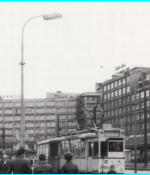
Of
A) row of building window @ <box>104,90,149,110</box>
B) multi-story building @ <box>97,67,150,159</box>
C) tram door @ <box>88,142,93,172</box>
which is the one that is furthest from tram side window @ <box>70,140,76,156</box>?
row of building window @ <box>104,90,149,110</box>

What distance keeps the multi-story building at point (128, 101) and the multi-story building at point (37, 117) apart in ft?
50.0

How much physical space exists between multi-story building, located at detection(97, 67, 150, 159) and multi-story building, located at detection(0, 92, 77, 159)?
15.3m

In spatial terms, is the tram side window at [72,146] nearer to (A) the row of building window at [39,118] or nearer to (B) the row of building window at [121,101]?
(B) the row of building window at [121,101]

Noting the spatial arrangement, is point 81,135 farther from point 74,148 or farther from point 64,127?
point 64,127

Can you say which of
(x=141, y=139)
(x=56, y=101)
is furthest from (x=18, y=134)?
(x=56, y=101)

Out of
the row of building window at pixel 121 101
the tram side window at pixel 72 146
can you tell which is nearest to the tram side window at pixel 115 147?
the tram side window at pixel 72 146

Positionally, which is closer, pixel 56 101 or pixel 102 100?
pixel 102 100

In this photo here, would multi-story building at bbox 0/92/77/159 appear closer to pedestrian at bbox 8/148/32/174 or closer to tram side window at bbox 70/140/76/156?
tram side window at bbox 70/140/76/156

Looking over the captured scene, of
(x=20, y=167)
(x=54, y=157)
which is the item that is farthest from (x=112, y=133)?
(x=20, y=167)

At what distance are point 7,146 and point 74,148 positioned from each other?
4485 inches

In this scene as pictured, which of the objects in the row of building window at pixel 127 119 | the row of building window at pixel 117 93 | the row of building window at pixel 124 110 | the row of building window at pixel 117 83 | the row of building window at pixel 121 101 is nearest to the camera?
the row of building window at pixel 127 119

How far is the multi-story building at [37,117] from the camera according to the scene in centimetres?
13925

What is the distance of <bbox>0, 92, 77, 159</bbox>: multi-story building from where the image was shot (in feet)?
457

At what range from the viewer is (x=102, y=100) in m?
130
